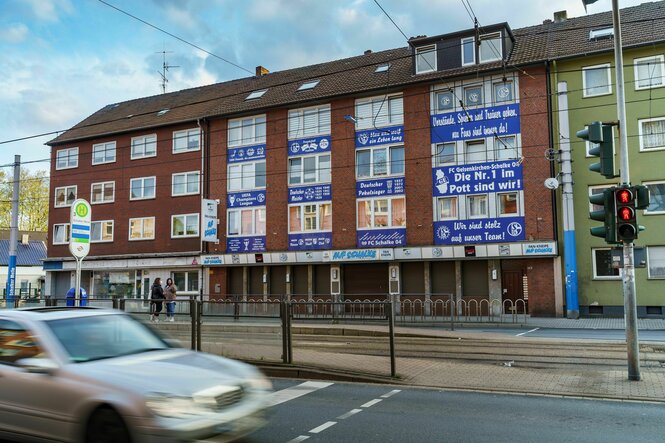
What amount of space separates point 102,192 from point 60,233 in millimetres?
4454

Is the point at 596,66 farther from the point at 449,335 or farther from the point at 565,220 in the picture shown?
the point at 449,335

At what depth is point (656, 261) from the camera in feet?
82.4

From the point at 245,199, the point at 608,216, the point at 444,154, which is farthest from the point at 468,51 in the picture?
the point at 608,216

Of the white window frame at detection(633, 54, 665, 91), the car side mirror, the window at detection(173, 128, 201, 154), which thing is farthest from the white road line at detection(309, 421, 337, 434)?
the window at detection(173, 128, 201, 154)

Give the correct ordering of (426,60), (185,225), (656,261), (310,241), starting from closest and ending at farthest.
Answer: (656,261), (426,60), (310,241), (185,225)

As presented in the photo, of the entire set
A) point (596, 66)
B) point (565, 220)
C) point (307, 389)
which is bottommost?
point (307, 389)

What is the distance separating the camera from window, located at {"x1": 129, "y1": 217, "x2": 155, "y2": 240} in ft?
122

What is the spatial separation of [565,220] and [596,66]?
7238 mm

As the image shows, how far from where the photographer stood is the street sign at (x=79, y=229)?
13.2 m

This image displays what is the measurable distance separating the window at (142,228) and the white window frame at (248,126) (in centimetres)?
749

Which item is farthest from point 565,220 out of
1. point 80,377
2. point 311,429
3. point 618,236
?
point 80,377

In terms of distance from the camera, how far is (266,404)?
587 cm

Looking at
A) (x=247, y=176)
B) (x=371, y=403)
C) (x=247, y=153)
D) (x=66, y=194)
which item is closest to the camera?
(x=371, y=403)

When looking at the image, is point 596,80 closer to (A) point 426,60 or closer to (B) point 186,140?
(A) point 426,60
